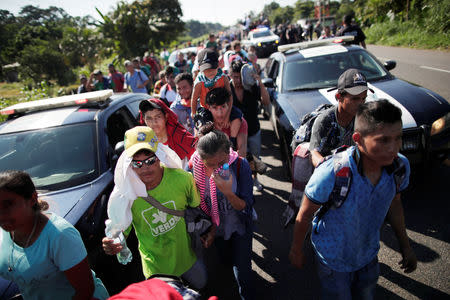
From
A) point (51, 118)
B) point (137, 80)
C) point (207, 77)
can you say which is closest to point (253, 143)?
point (207, 77)

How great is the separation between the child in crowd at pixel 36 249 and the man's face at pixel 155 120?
151cm

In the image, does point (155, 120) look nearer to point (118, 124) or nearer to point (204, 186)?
point (118, 124)

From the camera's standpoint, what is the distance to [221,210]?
→ 2293mm

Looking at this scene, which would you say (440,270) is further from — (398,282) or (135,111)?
(135,111)

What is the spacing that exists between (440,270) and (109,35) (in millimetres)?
20843

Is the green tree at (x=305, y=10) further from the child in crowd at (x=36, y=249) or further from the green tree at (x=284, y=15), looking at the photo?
the child in crowd at (x=36, y=249)

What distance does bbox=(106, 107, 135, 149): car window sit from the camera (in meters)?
3.43

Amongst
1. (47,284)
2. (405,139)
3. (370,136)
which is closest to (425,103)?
(405,139)

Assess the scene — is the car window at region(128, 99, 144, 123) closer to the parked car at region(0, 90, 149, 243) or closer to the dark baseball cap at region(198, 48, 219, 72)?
the parked car at region(0, 90, 149, 243)

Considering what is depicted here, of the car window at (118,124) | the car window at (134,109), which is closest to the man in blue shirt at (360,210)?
the car window at (118,124)

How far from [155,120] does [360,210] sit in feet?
7.23

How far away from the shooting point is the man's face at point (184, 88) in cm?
416

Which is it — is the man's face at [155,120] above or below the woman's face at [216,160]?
above

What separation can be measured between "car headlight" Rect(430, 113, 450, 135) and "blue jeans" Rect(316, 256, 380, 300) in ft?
7.75
